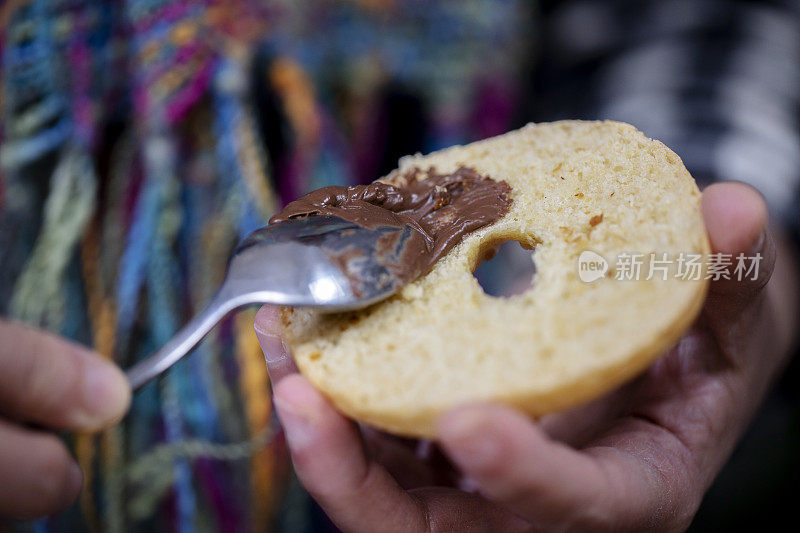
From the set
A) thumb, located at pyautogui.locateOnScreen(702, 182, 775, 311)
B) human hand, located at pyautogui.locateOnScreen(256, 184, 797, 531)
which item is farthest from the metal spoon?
thumb, located at pyautogui.locateOnScreen(702, 182, 775, 311)

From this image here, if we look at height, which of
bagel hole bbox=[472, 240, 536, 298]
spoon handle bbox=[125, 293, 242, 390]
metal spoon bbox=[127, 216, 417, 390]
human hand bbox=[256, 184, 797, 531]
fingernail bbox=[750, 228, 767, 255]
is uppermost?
fingernail bbox=[750, 228, 767, 255]

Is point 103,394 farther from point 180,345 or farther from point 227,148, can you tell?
point 227,148

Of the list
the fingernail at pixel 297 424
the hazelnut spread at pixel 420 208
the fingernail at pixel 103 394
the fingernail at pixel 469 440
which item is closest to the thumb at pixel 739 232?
the hazelnut spread at pixel 420 208

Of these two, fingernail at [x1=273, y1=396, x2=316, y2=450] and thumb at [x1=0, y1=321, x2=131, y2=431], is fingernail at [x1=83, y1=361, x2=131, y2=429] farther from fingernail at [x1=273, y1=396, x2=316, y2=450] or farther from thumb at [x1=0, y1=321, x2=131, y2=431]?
fingernail at [x1=273, y1=396, x2=316, y2=450]

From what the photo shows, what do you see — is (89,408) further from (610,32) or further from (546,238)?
(610,32)

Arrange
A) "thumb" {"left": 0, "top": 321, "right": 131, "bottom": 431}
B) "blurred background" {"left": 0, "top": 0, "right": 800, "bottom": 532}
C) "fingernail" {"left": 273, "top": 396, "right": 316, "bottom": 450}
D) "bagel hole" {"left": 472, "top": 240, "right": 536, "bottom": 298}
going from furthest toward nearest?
"bagel hole" {"left": 472, "top": 240, "right": 536, "bottom": 298} < "blurred background" {"left": 0, "top": 0, "right": 800, "bottom": 532} < "fingernail" {"left": 273, "top": 396, "right": 316, "bottom": 450} < "thumb" {"left": 0, "top": 321, "right": 131, "bottom": 431}

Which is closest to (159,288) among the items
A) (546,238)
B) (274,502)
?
(274,502)
